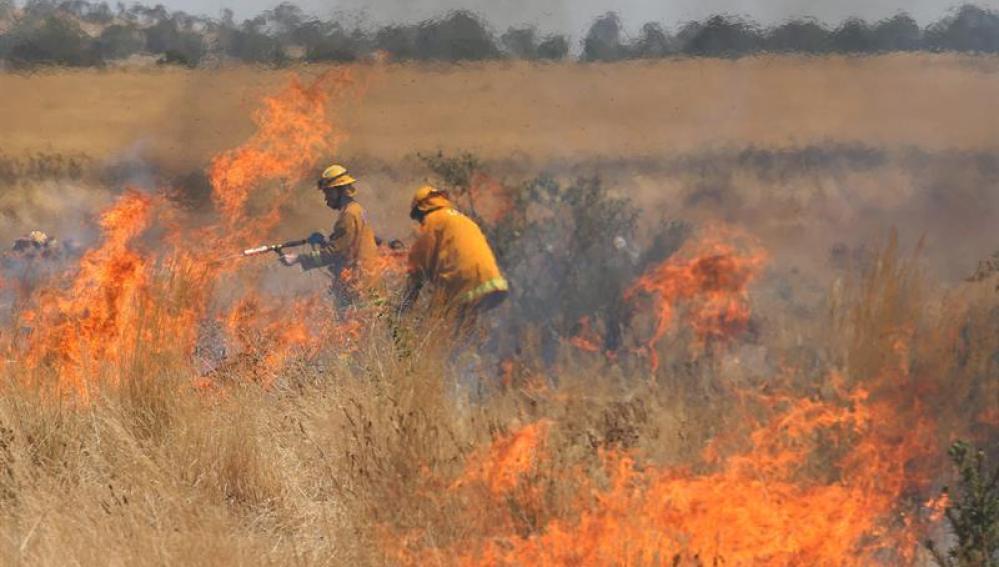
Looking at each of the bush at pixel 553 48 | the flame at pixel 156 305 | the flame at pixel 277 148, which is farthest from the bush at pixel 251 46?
the bush at pixel 553 48

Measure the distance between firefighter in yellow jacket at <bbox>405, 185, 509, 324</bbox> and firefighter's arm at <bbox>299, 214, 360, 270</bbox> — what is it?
569 mm

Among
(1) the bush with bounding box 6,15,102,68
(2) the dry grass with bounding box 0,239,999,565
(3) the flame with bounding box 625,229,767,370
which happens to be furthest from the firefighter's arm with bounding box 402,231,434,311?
(1) the bush with bounding box 6,15,102,68

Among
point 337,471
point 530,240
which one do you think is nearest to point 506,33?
point 530,240

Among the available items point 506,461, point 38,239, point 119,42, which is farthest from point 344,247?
point 38,239

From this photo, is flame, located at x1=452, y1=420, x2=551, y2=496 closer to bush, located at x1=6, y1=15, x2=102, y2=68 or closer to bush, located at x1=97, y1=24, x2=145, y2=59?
bush, located at x1=6, y1=15, x2=102, y2=68

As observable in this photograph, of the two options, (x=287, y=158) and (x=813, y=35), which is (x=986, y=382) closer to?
(x=813, y=35)

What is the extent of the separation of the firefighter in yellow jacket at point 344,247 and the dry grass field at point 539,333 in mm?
168

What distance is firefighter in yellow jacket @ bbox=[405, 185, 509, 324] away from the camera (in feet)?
23.8

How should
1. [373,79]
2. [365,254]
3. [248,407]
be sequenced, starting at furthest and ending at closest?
[373,79] < [365,254] < [248,407]

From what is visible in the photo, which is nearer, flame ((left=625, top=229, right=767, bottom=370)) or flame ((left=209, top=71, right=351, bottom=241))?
flame ((left=625, top=229, right=767, bottom=370))

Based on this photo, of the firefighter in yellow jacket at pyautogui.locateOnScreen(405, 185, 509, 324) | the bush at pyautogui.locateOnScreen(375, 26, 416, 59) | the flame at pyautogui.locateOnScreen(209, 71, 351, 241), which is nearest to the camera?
the firefighter in yellow jacket at pyautogui.locateOnScreen(405, 185, 509, 324)

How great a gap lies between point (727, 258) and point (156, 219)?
186 inches

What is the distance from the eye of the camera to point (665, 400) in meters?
6.04

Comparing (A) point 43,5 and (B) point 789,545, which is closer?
(B) point 789,545
